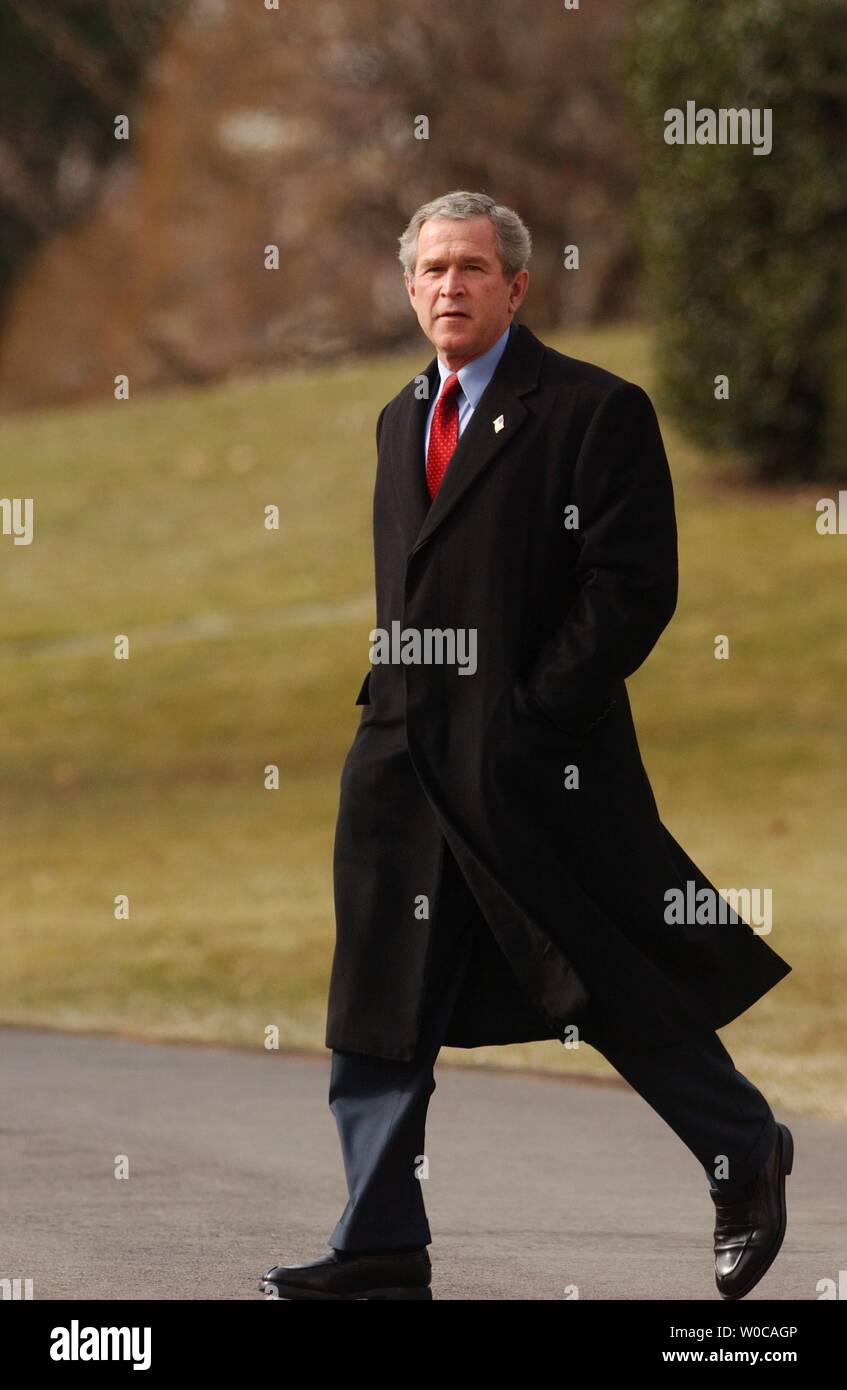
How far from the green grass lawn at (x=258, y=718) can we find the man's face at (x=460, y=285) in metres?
3.75

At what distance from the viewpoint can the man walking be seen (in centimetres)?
474

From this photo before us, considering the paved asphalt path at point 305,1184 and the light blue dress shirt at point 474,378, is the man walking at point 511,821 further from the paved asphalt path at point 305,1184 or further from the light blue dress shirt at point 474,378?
the paved asphalt path at point 305,1184

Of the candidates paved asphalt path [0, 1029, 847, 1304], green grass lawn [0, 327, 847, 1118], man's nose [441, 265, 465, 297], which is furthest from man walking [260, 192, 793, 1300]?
green grass lawn [0, 327, 847, 1118]

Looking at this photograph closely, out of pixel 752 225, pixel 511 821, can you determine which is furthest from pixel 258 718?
pixel 511 821

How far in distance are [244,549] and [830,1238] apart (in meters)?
17.3

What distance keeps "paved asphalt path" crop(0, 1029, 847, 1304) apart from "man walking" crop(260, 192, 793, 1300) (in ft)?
1.39

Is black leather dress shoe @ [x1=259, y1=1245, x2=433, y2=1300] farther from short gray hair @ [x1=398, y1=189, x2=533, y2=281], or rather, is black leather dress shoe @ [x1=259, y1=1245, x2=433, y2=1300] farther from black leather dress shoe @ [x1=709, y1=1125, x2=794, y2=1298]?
short gray hair @ [x1=398, y1=189, x2=533, y2=281]

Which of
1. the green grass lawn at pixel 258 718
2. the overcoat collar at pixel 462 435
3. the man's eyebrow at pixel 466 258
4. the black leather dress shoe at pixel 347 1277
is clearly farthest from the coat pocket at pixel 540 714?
the green grass lawn at pixel 258 718

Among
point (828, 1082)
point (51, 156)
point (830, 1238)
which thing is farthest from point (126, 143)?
point (830, 1238)

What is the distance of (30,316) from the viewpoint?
3966cm

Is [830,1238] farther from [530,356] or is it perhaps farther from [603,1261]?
[530,356]

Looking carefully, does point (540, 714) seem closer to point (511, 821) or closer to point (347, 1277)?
point (511, 821)

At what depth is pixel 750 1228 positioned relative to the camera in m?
4.84

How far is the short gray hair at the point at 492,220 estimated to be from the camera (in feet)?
16.0
